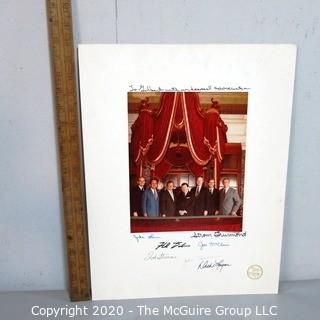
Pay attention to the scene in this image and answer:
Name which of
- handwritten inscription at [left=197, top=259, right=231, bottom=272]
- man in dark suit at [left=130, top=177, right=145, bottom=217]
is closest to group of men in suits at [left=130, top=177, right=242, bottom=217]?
man in dark suit at [left=130, top=177, right=145, bottom=217]

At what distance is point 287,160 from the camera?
0.68m

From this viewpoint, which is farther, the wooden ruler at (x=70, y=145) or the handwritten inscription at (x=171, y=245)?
the handwritten inscription at (x=171, y=245)

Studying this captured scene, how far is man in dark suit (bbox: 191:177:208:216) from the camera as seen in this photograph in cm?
68

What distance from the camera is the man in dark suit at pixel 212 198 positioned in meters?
0.68

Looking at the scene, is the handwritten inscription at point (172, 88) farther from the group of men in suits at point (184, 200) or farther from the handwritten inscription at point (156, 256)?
the handwritten inscription at point (156, 256)

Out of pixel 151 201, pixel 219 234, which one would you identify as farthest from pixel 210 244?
pixel 151 201

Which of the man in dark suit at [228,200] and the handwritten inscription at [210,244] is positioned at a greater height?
the man in dark suit at [228,200]

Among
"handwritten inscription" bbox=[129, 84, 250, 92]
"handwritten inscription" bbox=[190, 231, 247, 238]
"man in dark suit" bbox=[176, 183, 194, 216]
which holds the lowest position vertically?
"handwritten inscription" bbox=[190, 231, 247, 238]

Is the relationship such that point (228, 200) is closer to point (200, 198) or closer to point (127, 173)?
point (200, 198)

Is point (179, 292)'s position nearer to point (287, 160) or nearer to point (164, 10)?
point (287, 160)

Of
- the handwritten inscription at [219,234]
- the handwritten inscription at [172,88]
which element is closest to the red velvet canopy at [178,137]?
the handwritten inscription at [172,88]

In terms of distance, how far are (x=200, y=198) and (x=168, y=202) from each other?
62 millimetres

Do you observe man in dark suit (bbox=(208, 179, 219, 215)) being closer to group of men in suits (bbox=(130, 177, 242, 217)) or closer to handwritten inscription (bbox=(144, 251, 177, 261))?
group of men in suits (bbox=(130, 177, 242, 217))

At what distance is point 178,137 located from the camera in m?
0.66
